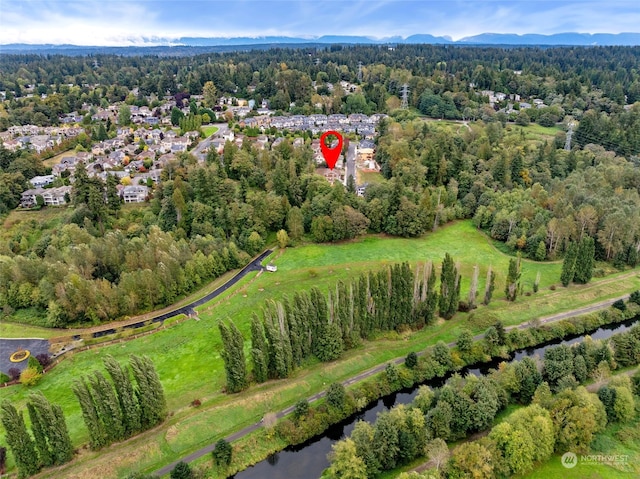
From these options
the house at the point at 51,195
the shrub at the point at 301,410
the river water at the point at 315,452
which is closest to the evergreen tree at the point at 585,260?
the river water at the point at 315,452

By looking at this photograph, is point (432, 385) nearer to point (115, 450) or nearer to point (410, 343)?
point (410, 343)

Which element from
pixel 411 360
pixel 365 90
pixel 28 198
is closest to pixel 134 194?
pixel 28 198

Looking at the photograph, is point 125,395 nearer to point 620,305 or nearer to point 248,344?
point 248,344

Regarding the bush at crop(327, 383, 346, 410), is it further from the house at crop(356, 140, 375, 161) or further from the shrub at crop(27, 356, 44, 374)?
the house at crop(356, 140, 375, 161)

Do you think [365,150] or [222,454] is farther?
[365,150]

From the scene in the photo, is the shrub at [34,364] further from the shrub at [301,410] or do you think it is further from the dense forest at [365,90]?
the dense forest at [365,90]

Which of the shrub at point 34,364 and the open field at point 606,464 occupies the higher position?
the shrub at point 34,364

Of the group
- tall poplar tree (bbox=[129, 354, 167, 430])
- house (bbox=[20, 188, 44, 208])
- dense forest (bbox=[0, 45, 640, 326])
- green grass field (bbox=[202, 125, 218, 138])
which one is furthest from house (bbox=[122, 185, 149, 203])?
tall poplar tree (bbox=[129, 354, 167, 430])
